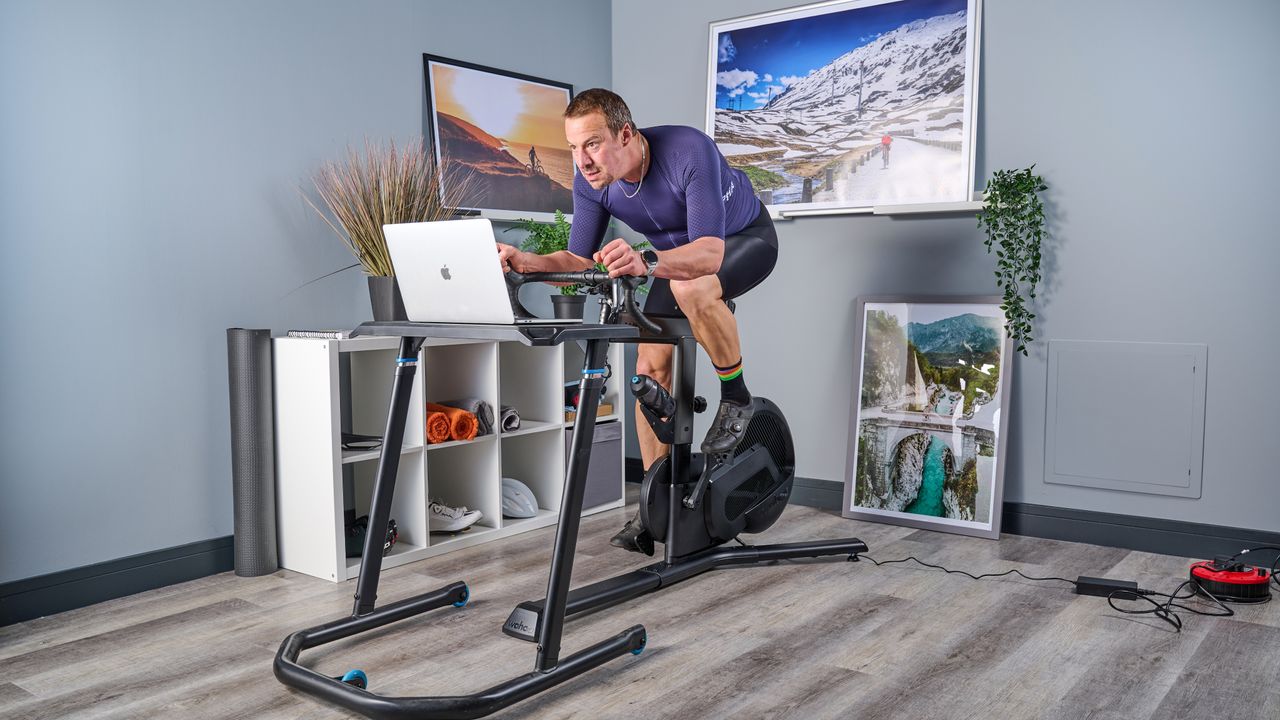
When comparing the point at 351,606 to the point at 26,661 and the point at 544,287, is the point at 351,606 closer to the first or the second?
the point at 26,661

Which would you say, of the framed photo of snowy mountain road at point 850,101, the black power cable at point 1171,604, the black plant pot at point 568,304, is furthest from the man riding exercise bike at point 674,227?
the black power cable at point 1171,604

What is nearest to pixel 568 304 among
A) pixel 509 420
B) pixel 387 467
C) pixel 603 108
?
pixel 509 420

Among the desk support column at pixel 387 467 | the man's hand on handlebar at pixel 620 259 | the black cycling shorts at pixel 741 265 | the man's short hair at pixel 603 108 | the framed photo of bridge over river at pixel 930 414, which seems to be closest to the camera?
the man's hand on handlebar at pixel 620 259

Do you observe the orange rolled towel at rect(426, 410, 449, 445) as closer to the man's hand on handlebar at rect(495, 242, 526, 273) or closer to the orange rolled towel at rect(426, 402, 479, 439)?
the orange rolled towel at rect(426, 402, 479, 439)

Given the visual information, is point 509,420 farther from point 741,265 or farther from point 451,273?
point 451,273

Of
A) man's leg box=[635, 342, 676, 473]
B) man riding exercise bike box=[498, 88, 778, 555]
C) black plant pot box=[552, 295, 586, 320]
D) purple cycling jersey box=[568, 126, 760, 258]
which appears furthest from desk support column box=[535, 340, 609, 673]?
black plant pot box=[552, 295, 586, 320]

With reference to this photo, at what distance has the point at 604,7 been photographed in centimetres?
438

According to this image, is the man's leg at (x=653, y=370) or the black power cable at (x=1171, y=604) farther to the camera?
the man's leg at (x=653, y=370)

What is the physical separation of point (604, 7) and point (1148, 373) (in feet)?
9.13

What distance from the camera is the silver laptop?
5.98ft

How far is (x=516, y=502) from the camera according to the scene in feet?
11.2

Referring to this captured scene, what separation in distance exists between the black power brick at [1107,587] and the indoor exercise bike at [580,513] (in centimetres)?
64

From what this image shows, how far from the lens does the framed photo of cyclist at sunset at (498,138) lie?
3555 mm

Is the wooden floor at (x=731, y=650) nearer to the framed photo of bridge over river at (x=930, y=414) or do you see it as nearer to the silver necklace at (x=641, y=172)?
the framed photo of bridge over river at (x=930, y=414)
